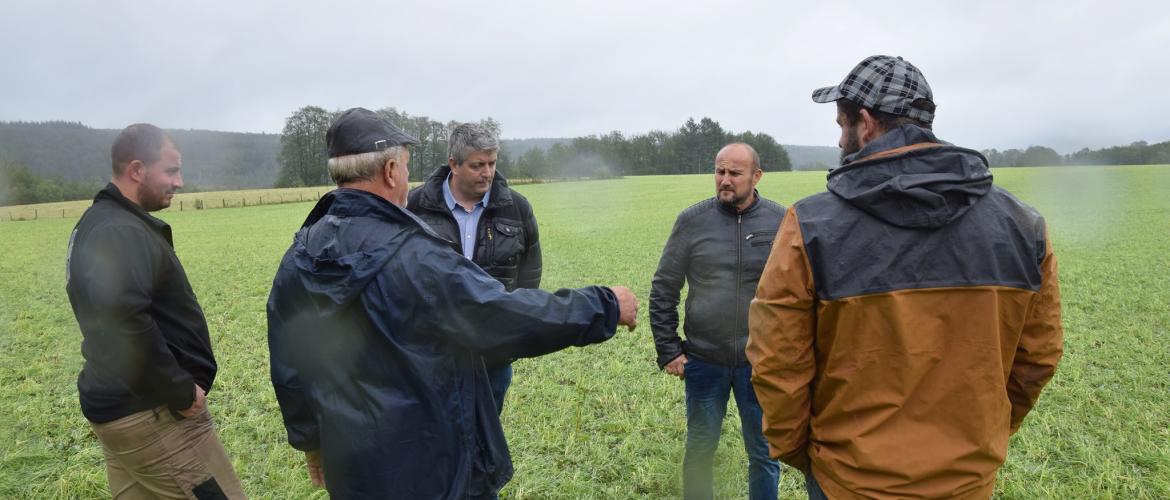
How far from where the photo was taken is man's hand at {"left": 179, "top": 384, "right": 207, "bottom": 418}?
2.72m

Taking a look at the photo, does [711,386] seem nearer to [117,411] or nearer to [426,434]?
[426,434]

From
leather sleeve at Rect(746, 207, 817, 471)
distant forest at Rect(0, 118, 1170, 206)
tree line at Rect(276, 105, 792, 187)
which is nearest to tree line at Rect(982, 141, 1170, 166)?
distant forest at Rect(0, 118, 1170, 206)

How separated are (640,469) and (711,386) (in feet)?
4.43

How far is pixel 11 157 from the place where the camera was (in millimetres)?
4145

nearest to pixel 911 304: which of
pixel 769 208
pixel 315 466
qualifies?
pixel 769 208

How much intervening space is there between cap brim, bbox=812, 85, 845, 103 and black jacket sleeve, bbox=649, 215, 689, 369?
1430mm

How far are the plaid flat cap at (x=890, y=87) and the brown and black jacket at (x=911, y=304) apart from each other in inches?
4.4

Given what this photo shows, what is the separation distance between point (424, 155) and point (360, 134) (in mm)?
20603

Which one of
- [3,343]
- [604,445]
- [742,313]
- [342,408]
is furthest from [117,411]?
[3,343]

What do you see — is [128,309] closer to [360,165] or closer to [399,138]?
[360,165]

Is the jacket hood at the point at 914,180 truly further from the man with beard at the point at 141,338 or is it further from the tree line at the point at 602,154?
the tree line at the point at 602,154

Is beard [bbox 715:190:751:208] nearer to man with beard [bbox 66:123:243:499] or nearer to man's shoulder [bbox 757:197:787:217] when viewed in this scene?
man's shoulder [bbox 757:197:787:217]

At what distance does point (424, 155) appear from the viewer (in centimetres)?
2183

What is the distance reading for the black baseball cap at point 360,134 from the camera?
6.93 feet
